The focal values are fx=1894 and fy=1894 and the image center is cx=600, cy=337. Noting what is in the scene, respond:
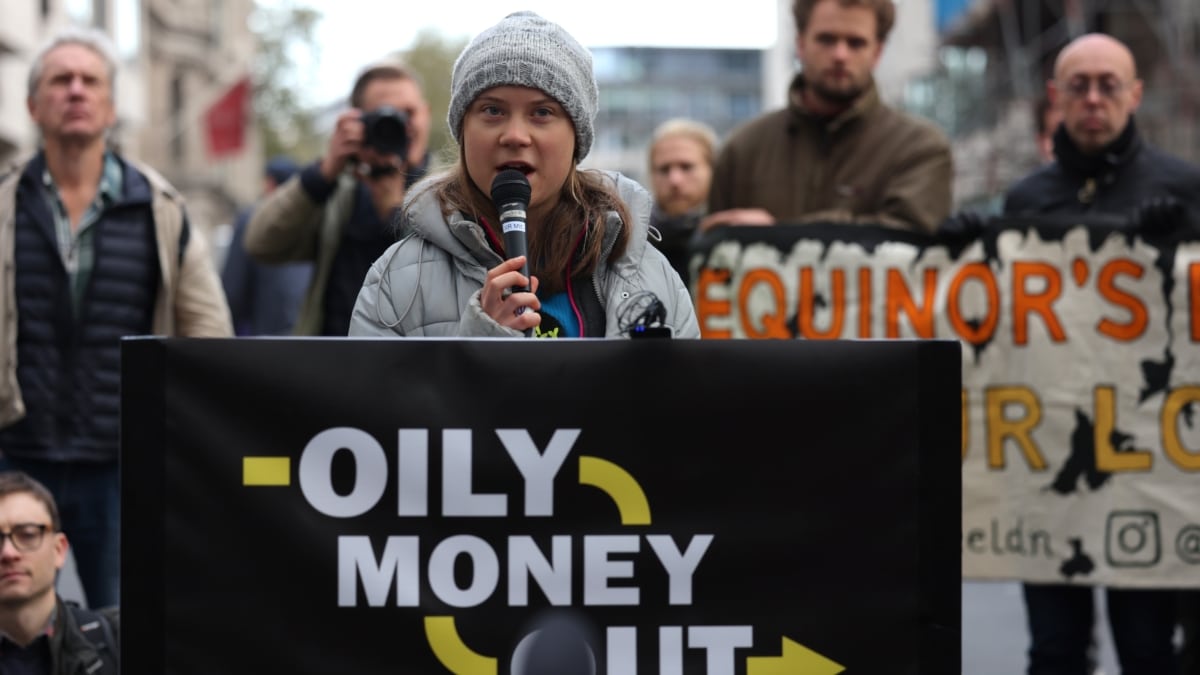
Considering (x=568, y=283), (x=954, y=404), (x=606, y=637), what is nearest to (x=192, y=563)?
(x=606, y=637)

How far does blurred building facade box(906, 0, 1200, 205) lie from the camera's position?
24797 millimetres

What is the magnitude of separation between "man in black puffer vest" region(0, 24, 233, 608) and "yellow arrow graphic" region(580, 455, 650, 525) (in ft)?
9.56

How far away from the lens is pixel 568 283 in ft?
11.4

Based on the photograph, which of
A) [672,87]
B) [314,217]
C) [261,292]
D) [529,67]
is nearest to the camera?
[529,67]

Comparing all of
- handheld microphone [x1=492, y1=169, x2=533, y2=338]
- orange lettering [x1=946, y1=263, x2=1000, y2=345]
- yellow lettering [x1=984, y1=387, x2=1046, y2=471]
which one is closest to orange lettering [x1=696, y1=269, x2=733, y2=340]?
orange lettering [x1=946, y1=263, x2=1000, y2=345]

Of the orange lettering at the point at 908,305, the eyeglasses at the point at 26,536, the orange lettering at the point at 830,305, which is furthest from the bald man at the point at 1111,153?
the eyeglasses at the point at 26,536

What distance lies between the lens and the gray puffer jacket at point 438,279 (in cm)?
338

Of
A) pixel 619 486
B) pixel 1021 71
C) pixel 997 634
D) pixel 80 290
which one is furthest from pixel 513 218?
pixel 1021 71

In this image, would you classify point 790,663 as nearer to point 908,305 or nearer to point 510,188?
point 510,188

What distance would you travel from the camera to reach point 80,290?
5.54m

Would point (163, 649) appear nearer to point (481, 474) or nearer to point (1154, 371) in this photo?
point (481, 474)

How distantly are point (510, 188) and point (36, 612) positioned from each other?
99.7 inches

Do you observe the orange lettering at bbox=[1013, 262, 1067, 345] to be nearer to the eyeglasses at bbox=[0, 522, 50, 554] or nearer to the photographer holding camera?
the photographer holding camera

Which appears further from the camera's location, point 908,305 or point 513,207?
point 908,305
